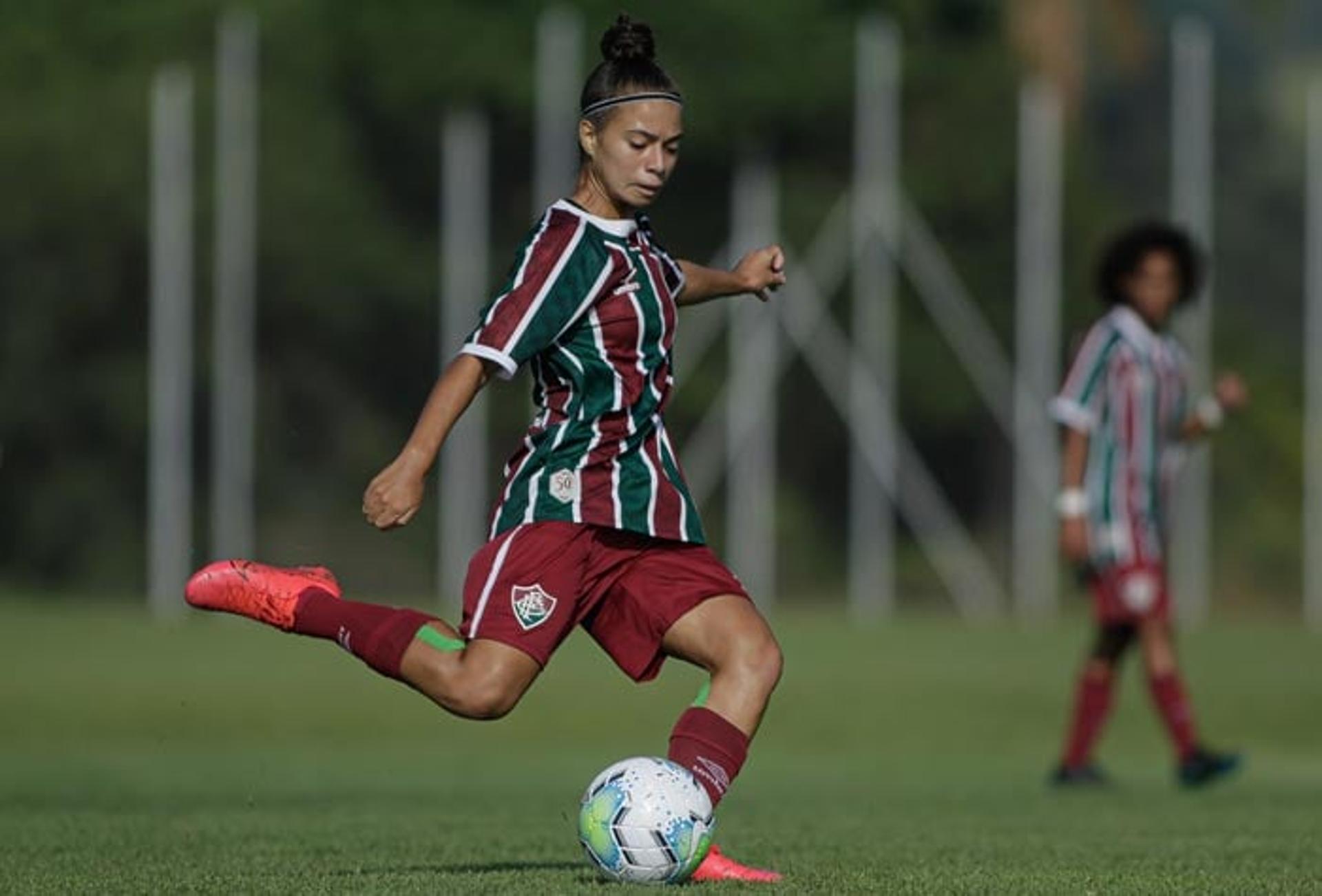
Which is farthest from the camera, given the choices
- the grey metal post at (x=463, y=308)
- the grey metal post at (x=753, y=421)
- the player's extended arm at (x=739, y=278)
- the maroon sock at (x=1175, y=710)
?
the grey metal post at (x=753, y=421)

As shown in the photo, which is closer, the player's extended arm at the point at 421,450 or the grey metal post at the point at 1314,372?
the player's extended arm at the point at 421,450

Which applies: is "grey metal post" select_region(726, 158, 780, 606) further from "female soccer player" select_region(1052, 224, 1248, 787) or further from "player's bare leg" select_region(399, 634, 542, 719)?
"player's bare leg" select_region(399, 634, 542, 719)

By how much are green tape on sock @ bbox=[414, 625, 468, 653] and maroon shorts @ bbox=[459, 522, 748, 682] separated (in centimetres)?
4

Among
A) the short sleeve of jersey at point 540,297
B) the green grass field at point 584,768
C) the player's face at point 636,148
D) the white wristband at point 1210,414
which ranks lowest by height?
the green grass field at point 584,768

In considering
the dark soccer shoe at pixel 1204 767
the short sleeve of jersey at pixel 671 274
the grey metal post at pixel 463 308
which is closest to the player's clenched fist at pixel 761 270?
the short sleeve of jersey at pixel 671 274

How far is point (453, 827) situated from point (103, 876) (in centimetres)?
234

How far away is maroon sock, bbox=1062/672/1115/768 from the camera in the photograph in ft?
44.2

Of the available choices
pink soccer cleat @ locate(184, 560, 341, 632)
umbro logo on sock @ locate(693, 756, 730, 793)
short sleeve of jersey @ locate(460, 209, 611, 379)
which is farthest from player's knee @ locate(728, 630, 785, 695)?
pink soccer cleat @ locate(184, 560, 341, 632)

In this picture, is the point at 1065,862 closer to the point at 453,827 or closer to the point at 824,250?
the point at 453,827

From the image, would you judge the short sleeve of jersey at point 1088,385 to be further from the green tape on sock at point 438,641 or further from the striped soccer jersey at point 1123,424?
the green tape on sock at point 438,641

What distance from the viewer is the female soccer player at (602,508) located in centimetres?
750

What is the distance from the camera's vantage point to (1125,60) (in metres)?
39.2

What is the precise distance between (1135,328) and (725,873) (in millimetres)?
6576

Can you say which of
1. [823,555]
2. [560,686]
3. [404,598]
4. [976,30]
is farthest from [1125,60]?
[560,686]
